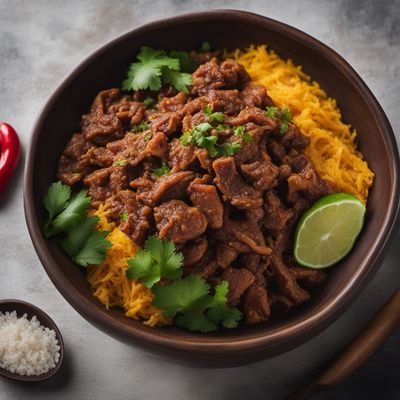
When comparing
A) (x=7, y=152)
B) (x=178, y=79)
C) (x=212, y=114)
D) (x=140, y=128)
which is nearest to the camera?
(x=212, y=114)

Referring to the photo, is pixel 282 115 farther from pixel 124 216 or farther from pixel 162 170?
pixel 124 216

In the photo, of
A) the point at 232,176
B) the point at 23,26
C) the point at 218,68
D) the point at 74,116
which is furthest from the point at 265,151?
the point at 23,26

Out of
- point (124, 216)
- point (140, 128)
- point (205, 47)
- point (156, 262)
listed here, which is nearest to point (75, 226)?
point (124, 216)

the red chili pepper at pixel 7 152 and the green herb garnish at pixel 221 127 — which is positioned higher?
the green herb garnish at pixel 221 127

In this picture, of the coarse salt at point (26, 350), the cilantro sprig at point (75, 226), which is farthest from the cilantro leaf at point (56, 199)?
the coarse salt at point (26, 350)

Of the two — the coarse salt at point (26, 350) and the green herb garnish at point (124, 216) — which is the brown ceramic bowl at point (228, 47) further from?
the coarse salt at point (26, 350)

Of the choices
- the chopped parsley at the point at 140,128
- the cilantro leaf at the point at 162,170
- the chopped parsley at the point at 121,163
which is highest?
the chopped parsley at the point at 140,128
